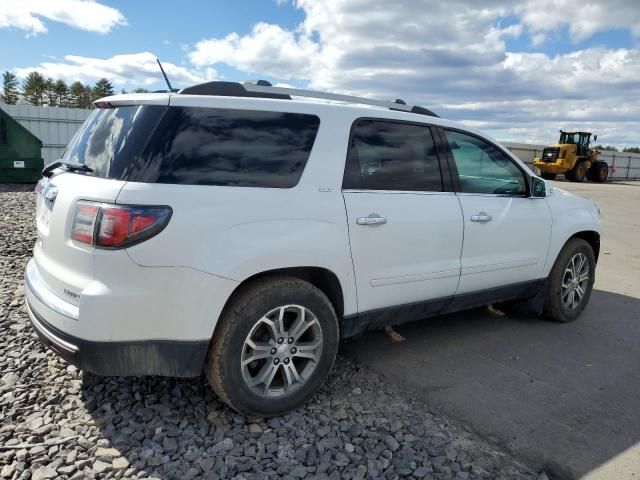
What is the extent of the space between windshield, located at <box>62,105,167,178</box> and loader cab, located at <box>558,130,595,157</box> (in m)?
31.6

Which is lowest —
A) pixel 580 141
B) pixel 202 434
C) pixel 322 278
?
pixel 202 434

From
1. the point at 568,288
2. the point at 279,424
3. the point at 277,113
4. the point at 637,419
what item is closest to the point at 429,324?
Answer: the point at 568,288

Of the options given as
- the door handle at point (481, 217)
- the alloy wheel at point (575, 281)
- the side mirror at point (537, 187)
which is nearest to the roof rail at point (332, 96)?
the door handle at point (481, 217)

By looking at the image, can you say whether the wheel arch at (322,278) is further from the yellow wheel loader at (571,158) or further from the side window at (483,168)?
the yellow wheel loader at (571,158)

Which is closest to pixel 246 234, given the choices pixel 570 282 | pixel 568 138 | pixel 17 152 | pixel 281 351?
pixel 281 351

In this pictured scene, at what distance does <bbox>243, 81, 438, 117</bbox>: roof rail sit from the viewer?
10.4ft

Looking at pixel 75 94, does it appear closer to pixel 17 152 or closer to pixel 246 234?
pixel 17 152

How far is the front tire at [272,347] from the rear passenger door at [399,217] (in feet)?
1.32

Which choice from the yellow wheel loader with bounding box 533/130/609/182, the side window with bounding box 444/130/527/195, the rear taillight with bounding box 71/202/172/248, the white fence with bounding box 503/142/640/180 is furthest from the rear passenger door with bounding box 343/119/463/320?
the white fence with bounding box 503/142/640/180

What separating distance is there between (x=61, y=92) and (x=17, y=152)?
7212 centimetres

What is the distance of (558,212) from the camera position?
4.67m

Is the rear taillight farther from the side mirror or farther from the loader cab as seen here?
the loader cab

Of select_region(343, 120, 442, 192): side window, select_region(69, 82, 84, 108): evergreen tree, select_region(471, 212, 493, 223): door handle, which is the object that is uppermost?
select_region(69, 82, 84, 108): evergreen tree

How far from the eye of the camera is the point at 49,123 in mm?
18234
